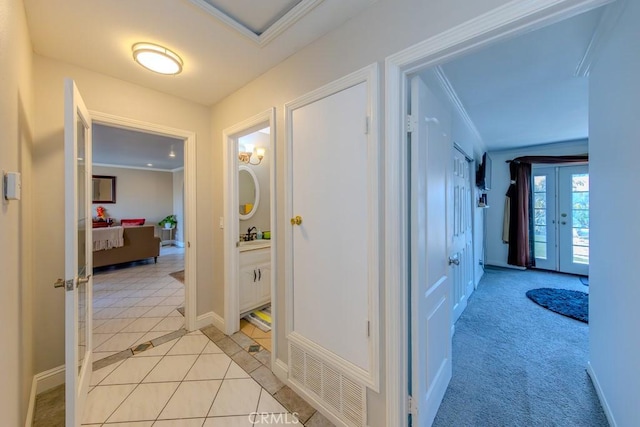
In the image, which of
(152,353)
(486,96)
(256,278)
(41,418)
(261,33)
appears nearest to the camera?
(41,418)

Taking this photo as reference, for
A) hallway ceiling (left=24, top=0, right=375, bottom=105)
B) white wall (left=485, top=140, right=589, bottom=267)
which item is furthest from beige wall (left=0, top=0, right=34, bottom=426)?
→ white wall (left=485, top=140, right=589, bottom=267)

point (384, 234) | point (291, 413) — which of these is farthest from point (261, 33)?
point (291, 413)

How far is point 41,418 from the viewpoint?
1.52m

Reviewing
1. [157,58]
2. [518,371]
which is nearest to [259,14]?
[157,58]

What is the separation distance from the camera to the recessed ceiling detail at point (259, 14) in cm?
138

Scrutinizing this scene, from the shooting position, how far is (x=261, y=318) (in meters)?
2.82

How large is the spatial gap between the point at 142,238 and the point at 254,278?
3.96m

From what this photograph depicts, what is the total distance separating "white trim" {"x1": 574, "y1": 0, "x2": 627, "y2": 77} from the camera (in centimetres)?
130

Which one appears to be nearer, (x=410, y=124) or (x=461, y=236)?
(x=410, y=124)

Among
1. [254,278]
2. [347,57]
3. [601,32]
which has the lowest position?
[254,278]

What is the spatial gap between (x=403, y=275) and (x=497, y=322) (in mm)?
2348

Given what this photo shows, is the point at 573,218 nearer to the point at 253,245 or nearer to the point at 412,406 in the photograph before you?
the point at 412,406

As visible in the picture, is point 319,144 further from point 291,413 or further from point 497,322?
point 497,322

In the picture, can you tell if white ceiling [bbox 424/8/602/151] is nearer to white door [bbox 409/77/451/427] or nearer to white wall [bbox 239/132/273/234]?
white door [bbox 409/77/451/427]
